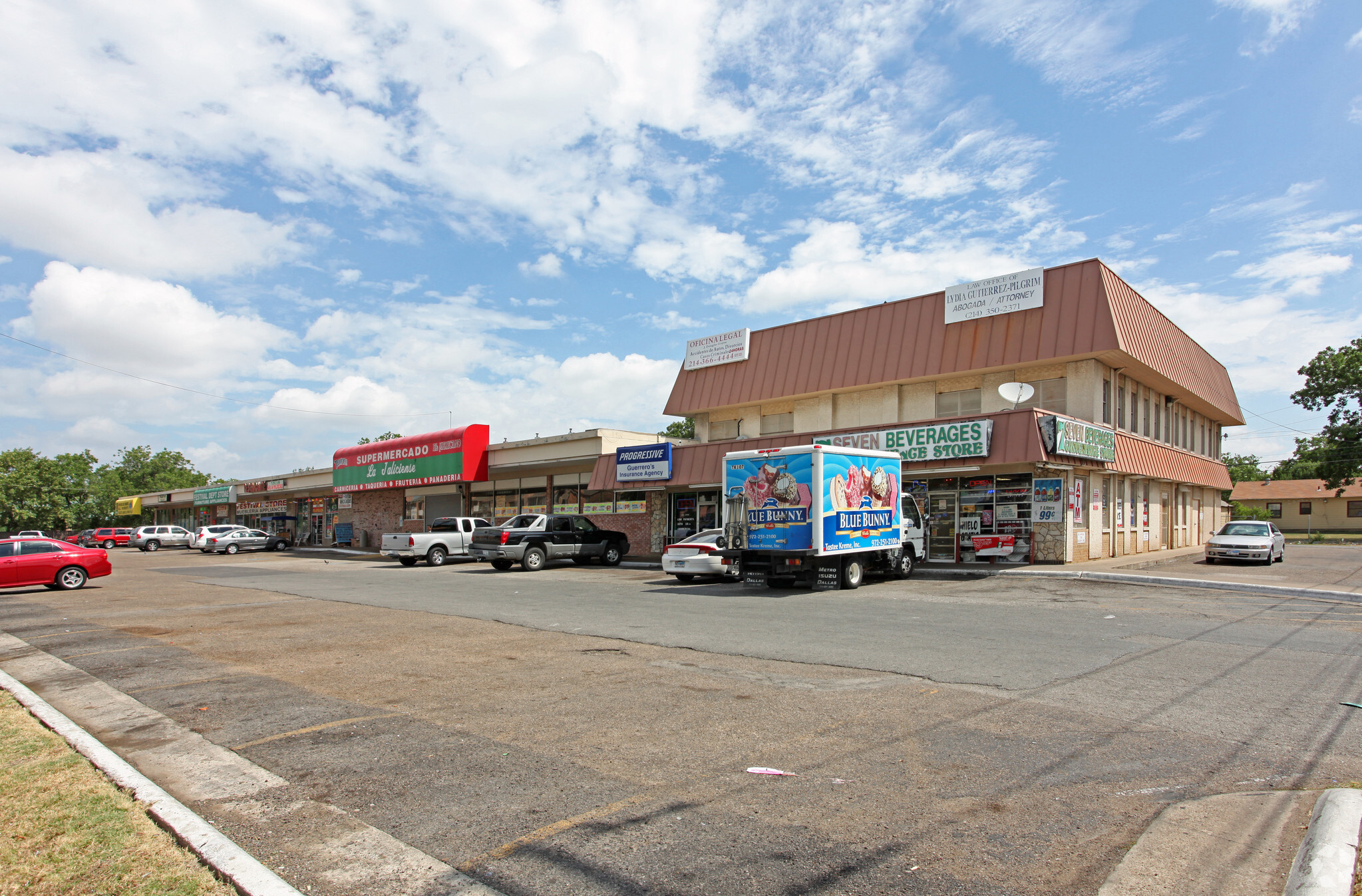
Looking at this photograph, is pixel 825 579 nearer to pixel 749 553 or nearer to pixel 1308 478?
pixel 749 553

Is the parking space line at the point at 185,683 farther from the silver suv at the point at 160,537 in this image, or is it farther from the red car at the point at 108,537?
the red car at the point at 108,537

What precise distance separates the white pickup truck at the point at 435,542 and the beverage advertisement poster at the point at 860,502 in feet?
55.8

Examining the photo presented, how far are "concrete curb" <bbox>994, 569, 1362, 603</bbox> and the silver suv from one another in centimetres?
5207

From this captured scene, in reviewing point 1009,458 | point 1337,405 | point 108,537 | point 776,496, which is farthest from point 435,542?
point 1337,405

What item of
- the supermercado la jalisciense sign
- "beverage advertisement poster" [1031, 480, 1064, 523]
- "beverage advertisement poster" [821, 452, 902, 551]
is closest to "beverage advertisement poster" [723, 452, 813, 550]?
"beverage advertisement poster" [821, 452, 902, 551]

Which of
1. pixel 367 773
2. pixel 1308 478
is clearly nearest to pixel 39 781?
pixel 367 773

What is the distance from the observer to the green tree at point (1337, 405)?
2136 inches

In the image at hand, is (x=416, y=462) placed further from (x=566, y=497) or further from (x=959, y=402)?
(x=959, y=402)

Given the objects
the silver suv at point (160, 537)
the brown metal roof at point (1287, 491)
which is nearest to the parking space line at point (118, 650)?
the silver suv at point (160, 537)

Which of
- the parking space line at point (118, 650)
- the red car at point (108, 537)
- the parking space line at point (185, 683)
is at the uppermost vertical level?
the parking space line at point (185, 683)

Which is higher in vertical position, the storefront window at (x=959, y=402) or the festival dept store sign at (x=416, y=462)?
the storefront window at (x=959, y=402)

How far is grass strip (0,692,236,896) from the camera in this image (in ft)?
12.1

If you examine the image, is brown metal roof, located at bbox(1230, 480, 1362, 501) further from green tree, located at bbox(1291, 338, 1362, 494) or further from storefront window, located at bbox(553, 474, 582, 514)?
storefront window, located at bbox(553, 474, 582, 514)

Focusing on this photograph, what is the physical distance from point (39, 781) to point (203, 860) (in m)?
2.14
